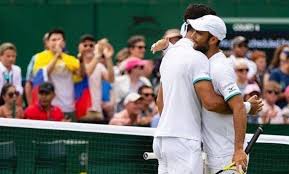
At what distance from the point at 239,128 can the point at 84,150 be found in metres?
2.56

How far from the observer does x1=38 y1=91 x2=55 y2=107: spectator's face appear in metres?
13.2

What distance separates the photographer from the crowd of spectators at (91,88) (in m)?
13.6

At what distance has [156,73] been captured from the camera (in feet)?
54.7

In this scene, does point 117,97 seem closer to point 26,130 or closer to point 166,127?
point 26,130

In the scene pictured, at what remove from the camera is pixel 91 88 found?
15.1 metres

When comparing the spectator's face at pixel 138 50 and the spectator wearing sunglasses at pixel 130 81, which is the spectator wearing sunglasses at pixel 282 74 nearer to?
the spectator's face at pixel 138 50

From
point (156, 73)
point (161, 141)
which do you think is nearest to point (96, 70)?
point (156, 73)

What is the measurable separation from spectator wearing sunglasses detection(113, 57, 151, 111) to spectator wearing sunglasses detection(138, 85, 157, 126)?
703 mm

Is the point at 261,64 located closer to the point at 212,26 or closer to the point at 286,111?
the point at 286,111

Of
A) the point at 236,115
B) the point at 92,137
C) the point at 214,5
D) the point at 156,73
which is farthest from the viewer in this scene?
the point at 214,5

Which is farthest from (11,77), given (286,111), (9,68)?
(286,111)

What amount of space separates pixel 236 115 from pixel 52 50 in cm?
708

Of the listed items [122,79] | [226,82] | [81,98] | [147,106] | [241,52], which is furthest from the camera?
[241,52]

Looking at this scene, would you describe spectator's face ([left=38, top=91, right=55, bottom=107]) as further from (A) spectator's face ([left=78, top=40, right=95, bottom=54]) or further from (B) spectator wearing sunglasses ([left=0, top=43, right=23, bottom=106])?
(A) spectator's face ([left=78, top=40, right=95, bottom=54])
